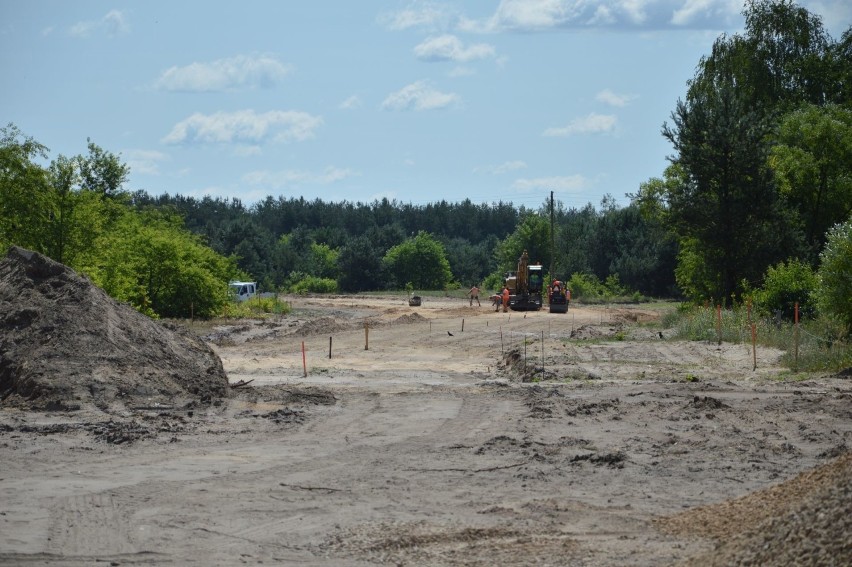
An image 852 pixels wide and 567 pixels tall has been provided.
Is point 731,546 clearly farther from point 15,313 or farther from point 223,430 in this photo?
point 15,313

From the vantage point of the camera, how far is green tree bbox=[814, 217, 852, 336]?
92.1ft

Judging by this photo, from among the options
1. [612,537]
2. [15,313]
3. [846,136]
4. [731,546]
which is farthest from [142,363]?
[846,136]

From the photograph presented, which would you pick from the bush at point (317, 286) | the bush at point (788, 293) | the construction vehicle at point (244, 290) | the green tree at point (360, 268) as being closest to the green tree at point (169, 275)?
the construction vehicle at point (244, 290)

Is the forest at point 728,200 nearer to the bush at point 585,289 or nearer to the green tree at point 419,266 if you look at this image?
the bush at point 585,289

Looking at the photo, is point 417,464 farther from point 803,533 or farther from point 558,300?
point 558,300

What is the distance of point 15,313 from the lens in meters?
21.6

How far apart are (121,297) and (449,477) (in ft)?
98.2

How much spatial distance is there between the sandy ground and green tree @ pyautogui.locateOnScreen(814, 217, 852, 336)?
2459 mm

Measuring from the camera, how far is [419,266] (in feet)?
367

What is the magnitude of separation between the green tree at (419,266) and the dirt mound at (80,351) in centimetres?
8794

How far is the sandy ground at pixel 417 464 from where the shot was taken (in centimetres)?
1062

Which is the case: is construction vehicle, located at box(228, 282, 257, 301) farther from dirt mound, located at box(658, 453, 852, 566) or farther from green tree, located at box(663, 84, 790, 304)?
dirt mound, located at box(658, 453, 852, 566)

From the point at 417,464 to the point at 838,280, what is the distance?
17433 mm

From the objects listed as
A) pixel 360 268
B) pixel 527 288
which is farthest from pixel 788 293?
pixel 360 268
